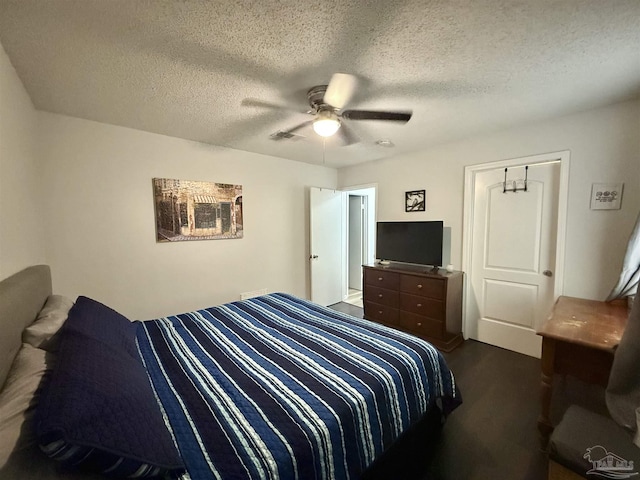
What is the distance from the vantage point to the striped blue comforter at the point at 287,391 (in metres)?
0.94

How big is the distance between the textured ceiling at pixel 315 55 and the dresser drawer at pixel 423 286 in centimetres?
171

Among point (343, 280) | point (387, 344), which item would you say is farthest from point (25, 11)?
point (343, 280)

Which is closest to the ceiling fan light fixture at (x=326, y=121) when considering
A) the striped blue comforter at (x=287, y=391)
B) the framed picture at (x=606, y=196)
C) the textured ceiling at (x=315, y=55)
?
the textured ceiling at (x=315, y=55)

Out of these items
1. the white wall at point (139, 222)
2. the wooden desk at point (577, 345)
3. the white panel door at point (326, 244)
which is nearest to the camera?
the wooden desk at point (577, 345)

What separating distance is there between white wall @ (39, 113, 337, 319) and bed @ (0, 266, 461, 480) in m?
0.76

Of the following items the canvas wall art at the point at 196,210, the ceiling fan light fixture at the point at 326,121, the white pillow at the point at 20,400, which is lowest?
the white pillow at the point at 20,400

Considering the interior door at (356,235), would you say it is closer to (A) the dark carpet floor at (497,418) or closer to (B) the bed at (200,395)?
(A) the dark carpet floor at (497,418)

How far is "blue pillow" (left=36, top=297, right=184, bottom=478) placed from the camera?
0.69 meters

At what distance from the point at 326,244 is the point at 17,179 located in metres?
3.36

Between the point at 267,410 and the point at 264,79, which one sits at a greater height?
the point at 264,79

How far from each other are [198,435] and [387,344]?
1.11 metres

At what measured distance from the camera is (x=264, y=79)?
5.79 feet

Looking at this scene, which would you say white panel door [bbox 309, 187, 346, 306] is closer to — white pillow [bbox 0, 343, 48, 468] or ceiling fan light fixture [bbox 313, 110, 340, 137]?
ceiling fan light fixture [bbox 313, 110, 340, 137]

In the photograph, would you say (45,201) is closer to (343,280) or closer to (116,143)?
(116,143)
